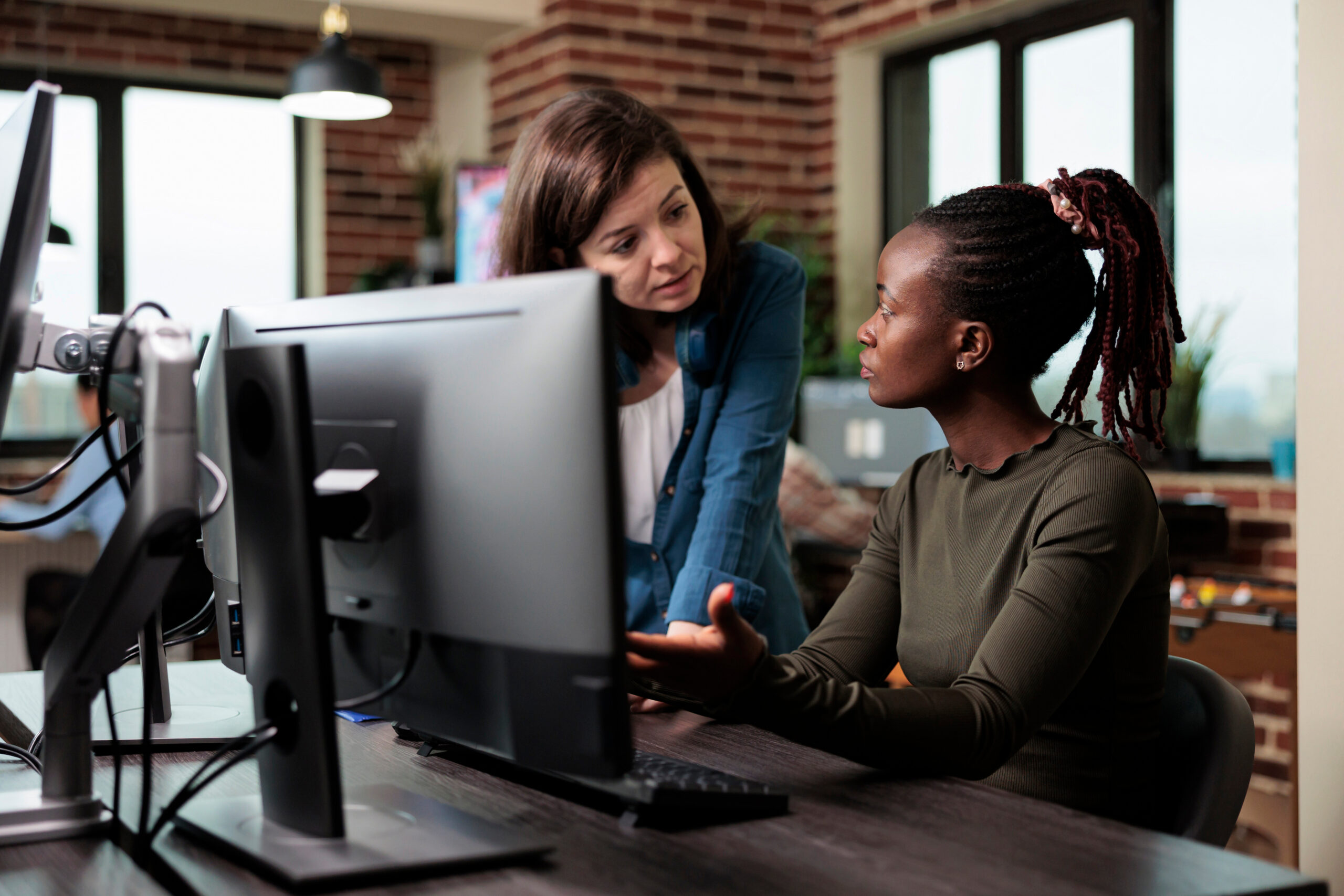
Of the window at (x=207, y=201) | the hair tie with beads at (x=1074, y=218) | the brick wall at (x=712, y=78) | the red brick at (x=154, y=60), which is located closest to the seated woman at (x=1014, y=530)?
the hair tie with beads at (x=1074, y=218)

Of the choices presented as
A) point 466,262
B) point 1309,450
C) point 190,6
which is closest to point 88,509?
point 466,262

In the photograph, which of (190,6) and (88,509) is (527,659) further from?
(190,6)

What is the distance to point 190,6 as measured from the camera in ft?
15.5

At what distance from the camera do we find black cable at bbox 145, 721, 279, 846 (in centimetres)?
101

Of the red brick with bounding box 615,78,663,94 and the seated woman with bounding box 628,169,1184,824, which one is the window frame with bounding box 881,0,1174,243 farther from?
the seated woman with bounding box 628,169,1184,824

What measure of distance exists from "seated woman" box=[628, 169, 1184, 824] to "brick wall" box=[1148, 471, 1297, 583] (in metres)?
2.38

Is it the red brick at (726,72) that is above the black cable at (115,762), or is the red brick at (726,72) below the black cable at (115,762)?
above

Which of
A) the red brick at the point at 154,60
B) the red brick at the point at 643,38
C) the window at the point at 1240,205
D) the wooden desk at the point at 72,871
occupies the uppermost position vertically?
the red brick at the point at 154,60

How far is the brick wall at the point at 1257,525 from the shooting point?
143 inches

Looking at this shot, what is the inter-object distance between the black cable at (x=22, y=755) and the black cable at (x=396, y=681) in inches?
15.7

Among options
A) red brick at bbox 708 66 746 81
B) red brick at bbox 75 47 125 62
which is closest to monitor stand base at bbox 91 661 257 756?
red brick at bbox 708 66 746 81

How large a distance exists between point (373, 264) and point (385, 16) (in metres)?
1.18

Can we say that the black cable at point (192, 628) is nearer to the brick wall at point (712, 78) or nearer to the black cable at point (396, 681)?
the black cable at point (396, 681)

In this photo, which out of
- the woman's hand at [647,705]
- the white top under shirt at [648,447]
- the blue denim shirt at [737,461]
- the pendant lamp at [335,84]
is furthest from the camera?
the pendant lamp at [335,84]
